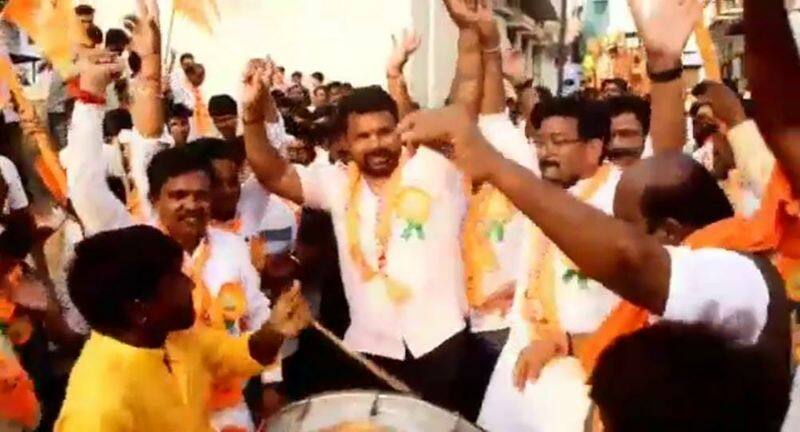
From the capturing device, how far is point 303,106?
1289cm

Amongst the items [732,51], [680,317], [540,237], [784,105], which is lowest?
[732,51]

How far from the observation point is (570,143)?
5047mm

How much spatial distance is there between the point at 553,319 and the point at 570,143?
76cm

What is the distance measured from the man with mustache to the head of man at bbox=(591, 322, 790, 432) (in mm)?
2631

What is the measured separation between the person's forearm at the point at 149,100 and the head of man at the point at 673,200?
9.09 ft

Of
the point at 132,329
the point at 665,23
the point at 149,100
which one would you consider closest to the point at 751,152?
the point at 665,23

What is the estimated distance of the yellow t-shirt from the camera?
3469mm

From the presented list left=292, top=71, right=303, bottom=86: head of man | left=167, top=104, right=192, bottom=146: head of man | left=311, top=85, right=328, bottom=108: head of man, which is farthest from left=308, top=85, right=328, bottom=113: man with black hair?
left=167, top=104, right=192, bottom=146: head of man

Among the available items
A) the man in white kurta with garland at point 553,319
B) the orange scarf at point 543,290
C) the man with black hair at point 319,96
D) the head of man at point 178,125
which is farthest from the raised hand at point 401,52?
the man with black hair at point 319,96

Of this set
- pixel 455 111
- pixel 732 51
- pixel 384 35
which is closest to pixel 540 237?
pixel 455 111

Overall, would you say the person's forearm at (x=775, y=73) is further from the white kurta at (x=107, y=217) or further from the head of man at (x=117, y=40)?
the head of man at (x=117, y=40)

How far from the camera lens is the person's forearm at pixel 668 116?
12.8 feet

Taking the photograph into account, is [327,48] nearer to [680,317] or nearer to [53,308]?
[53,308]

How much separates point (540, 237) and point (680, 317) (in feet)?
6.76
